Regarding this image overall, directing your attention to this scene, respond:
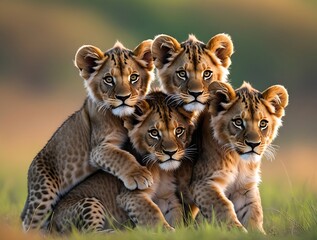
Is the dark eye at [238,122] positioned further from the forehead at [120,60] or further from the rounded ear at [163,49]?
the forehead at [120,60]

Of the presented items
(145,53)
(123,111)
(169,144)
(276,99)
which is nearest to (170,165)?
(169,144)

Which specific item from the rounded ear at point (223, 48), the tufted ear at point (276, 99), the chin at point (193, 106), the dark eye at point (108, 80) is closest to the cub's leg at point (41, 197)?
the dark eye at point (108, 80)

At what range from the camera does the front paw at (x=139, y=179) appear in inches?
403

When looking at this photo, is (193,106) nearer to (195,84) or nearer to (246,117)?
(195,84)

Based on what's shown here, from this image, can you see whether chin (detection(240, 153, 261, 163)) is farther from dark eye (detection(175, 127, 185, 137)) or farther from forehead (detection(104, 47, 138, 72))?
forehead (detection(104, 47, 138, 72))

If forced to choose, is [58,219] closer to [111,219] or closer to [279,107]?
[111,219]

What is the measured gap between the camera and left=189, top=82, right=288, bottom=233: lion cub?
9961mm

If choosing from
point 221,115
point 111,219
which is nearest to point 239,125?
point 221,115

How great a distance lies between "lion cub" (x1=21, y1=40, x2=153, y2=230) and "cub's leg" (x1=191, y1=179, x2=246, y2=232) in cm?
54

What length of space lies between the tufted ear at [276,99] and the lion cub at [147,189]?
0.85 m

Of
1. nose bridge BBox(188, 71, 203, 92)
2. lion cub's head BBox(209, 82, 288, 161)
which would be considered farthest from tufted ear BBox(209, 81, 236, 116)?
nose bridge BBox(188, 71, 203, 92)

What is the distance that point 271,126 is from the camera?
1013 centimetres

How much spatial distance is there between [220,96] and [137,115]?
92 centimetres

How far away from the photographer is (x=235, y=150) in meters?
10.1
